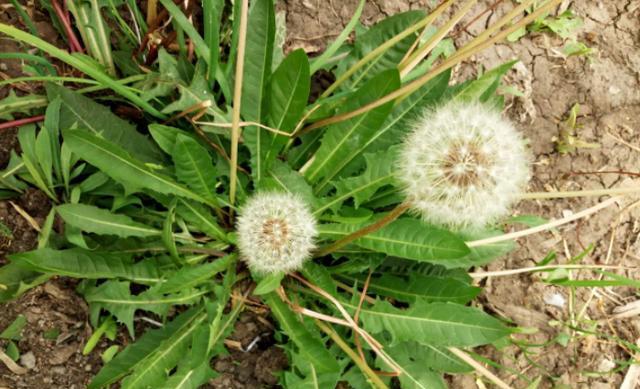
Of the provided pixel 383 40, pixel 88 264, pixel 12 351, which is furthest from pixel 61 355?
pixel 383 40

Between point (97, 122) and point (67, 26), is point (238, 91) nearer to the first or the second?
point (97, 122)

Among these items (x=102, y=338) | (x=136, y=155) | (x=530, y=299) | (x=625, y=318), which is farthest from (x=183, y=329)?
(x=625, y=318)

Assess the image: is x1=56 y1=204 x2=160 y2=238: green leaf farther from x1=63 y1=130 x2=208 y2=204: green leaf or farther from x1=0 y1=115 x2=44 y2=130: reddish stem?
x1=0 y1=115 x2=44 y2=130: reddish stem

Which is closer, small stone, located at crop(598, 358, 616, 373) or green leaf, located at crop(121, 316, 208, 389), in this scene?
green leaf, located at crop(121, 316, 208, 389)

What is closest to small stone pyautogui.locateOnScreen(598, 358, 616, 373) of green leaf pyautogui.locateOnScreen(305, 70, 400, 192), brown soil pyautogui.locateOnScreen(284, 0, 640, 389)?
brown soil pyautogui.locateOnScreen(284, 0, 640, 389)

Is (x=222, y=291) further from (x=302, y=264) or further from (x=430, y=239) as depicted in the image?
(x=430, y=239)

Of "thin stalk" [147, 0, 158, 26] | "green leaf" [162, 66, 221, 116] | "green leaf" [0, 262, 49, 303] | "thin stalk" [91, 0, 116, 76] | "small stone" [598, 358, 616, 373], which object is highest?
"thin stalk" [147, 0, 158, 26]

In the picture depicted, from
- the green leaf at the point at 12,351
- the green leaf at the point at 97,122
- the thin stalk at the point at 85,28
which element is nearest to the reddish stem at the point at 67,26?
the thin stalk at the point at 85,28
